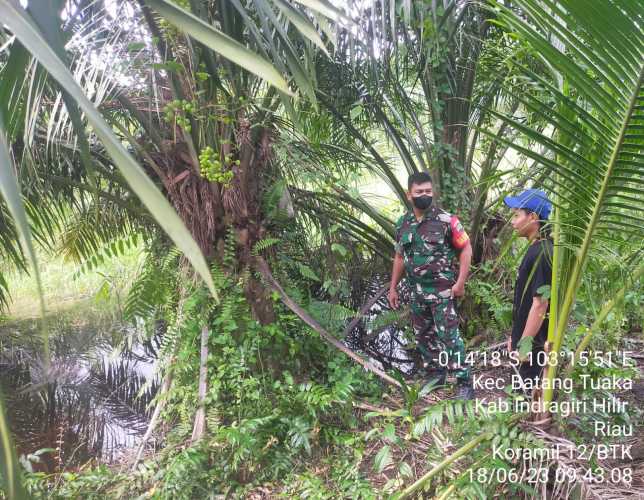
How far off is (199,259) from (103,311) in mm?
4855

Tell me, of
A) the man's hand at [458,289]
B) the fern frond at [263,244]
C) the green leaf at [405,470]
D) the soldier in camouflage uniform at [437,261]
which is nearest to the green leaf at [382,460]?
the green leaf at [405,470]

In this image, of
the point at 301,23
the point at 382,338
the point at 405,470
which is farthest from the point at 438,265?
the point at 301,23

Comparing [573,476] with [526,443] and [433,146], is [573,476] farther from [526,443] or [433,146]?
[433,146]

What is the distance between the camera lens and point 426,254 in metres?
2.49

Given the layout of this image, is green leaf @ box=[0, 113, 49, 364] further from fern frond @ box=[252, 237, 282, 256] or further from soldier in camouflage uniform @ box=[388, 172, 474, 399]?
soldier in camouflage uniform @ box=[388, 172, 474, 399]

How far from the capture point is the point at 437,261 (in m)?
2.48

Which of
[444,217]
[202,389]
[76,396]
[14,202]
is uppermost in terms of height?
[444,217]

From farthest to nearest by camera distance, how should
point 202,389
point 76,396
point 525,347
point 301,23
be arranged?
point 76,396
point 202,389
point 525,347
point 301,23

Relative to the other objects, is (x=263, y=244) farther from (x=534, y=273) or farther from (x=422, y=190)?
(x=534, y=273)

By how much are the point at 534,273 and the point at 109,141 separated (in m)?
1.99

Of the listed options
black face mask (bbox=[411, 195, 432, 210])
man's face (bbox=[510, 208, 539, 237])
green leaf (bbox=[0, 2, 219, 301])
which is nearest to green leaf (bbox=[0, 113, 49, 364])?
green leaf (bbox=[0, 2, 219, 301])

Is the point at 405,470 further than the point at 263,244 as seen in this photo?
No

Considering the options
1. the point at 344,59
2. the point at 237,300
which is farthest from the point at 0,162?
the point at 344,59

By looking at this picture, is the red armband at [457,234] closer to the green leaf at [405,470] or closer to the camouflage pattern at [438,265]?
the camouflage pattern at [438,265]
